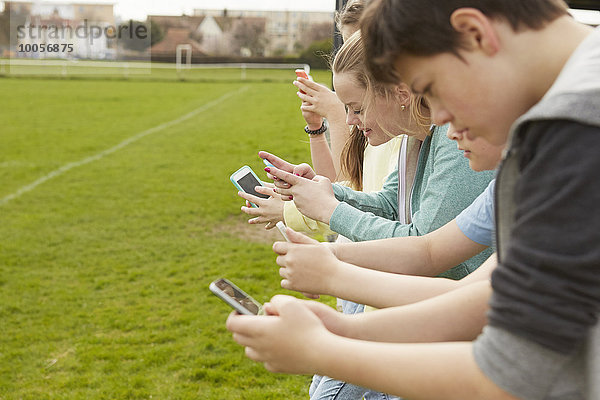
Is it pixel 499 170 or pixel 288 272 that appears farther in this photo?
pixel 288 272

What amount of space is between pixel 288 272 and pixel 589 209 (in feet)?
2.70

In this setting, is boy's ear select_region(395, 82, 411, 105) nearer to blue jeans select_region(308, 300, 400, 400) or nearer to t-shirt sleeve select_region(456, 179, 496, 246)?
t-shirt sleeve select_region(456, 179, 496, 246)

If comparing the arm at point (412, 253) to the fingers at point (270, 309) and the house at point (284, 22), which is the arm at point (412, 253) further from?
the house at point (284, 22)

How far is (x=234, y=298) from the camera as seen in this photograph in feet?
4.75

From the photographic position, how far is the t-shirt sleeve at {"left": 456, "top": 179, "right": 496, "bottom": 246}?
5.61 ft

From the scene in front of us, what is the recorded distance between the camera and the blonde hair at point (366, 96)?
2215mm

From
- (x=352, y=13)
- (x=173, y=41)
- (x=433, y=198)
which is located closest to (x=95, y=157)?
(x=352, y=13)

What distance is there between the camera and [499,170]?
1.06 metres

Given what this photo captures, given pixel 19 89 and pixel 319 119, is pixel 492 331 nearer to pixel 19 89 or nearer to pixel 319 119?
pixel 319 119

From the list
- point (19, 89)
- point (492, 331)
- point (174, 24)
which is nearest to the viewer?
point (492, 331)

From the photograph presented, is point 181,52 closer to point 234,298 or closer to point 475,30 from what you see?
point 234,298

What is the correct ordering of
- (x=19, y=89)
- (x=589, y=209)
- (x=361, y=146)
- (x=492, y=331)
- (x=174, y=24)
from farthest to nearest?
(x=174, y=24), (x=19, y=89), (x=361, y=146), (x=492, y=331), (x=589, y=209)

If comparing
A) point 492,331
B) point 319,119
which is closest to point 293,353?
point 492,331

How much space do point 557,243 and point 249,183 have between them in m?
2.05
